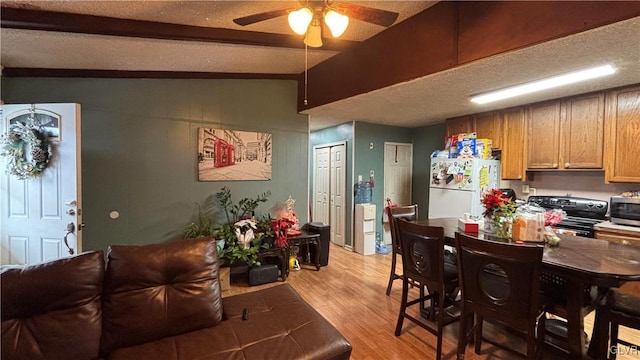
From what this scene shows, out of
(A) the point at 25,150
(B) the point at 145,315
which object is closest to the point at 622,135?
(B) the point at 145,315

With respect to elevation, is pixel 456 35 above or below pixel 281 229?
above

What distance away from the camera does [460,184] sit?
3.85m

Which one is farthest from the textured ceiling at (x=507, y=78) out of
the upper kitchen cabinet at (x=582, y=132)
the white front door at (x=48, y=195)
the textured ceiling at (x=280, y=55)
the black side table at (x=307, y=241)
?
the white front door at (x=48, y=195)

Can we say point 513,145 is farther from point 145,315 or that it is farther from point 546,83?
point 145,315

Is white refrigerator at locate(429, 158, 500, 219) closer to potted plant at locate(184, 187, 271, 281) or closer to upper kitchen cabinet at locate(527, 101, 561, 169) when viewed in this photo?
upper kitchen cabinet at locate(527, 101, 561, 169)

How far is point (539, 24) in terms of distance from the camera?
178cm

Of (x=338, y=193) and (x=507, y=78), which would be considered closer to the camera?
(x=507, y=78)

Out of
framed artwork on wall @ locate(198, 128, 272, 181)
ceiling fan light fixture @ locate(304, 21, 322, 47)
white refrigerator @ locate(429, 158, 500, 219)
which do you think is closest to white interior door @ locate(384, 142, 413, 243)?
white refrigerator @ locate(429, 158, 500, 219)

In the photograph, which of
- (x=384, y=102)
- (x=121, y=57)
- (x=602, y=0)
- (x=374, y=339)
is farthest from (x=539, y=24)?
(x=121, y=57)

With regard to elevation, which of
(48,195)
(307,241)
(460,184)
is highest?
(460,184)

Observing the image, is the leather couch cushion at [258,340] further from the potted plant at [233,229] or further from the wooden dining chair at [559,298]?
the potted plant at [233,229]

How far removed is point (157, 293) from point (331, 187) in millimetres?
3996

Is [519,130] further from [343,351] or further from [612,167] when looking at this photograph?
[343,351]

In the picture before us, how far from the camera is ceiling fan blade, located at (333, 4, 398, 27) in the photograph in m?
1.69
